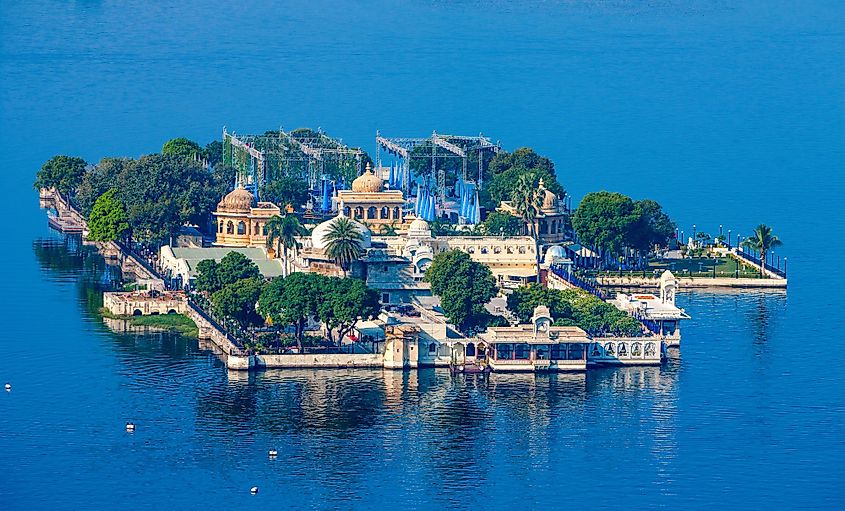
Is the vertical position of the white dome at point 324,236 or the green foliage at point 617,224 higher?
the green foliage at point 617,224

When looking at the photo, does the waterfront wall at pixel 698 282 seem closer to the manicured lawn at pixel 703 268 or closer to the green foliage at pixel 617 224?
the manicured lawn at pixel 703 268

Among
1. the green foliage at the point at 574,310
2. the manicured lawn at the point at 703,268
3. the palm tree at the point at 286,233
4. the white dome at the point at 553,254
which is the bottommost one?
the green foliage at the point at 574,310

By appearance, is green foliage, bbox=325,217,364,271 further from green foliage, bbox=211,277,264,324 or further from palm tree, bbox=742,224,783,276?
palm tree, bbox=742,224,783,276

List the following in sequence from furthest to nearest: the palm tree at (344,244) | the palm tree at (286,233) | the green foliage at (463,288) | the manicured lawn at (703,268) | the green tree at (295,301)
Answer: the manicured lawn at (703,268), the palm tree at (286,233), the palm tree at (344,244), the green foliage at (463,288), the green tree at (295,301)

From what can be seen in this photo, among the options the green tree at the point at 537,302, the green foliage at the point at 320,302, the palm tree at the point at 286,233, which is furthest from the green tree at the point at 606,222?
the green foliage at the point at 320,302

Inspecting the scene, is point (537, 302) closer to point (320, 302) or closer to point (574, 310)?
point (574, 310)

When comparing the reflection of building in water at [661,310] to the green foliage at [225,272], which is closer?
the reflection of building in water at [661,310]

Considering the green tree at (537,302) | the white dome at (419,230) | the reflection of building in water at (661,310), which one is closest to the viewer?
the green tree at (537,302)
